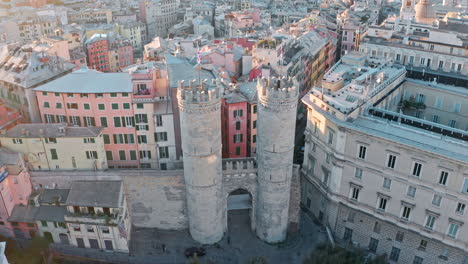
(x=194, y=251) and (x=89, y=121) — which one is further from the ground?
(x=89, y=121)

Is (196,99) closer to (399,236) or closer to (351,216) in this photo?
(351,216)

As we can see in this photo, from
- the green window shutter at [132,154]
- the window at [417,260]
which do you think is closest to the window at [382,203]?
the window at [417,260]

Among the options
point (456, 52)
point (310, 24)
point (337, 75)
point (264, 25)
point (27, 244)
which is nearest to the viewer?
point (27, 244)

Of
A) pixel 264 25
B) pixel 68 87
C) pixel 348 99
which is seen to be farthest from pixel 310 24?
pixel 68 87

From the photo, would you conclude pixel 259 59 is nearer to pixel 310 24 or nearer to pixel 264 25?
pixel 310 24

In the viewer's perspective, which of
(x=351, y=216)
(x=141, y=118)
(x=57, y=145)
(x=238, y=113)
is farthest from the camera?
(x=238, y=113)

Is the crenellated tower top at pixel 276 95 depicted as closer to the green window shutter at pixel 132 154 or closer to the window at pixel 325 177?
the window at pixel 325 177

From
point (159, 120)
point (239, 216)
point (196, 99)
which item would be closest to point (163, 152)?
point (159, 120)
